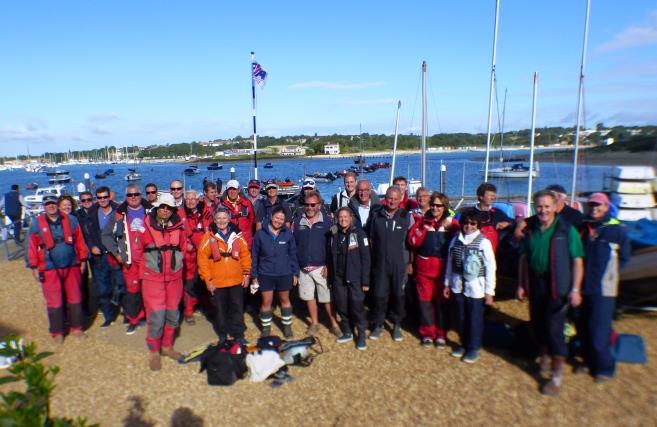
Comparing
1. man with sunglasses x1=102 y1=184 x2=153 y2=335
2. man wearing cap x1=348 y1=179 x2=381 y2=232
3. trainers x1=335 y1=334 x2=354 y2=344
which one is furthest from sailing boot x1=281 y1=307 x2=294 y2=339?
man with sunglasses x1=102 y1=184 x2=153 y2=335

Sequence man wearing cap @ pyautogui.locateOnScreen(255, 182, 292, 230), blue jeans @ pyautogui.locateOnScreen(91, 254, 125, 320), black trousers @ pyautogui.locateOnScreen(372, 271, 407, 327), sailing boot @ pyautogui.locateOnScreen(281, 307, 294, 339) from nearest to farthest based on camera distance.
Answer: black trousers @ pyautogui.locateOnScreen(372, 271, 407, 327)
sailing boot @ pyautogui.locateOnScreen(281, 307, 294, 339)
blue jeans @ pyautogui.locateOnScreen(91, 254, 125, 320)
man wearing cap @ pyautogui.locateOnScreen(255, 182, 292, 230)

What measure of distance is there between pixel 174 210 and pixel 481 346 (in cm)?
407

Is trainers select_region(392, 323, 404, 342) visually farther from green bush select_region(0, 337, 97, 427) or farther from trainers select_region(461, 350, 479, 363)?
green bush select_region(0, 337, 97, 427)

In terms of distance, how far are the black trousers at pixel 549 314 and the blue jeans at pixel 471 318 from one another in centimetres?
61

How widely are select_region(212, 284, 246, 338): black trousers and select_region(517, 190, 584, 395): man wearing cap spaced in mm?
3347

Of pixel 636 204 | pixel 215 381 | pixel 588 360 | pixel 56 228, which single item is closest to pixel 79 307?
pixel 56 228

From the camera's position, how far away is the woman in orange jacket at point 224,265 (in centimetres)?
505

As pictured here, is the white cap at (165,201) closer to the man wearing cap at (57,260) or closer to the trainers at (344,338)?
the man wearing cap at (57,260)

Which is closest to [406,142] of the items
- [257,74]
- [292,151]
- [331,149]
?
[331,149]

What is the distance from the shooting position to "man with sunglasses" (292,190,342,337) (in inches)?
213

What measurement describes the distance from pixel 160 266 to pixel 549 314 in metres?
4.21

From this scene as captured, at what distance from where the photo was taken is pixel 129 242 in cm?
538

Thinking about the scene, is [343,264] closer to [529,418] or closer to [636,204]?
[529,418]

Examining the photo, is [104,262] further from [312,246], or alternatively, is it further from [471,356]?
[471,356]
